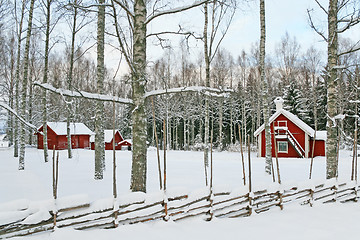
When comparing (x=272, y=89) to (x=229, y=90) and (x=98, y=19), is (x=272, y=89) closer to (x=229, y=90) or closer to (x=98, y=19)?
(x=98, y=19)

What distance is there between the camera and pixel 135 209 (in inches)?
150

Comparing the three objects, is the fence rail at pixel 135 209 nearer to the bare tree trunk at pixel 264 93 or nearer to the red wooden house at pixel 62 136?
the bare tree trunk at pixel 264 93

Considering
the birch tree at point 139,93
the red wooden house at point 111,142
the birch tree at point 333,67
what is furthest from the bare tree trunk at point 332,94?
the red wooden house at point 111,142

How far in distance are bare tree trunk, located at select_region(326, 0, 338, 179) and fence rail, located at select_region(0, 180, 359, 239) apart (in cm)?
138

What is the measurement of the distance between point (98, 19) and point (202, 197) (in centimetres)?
690

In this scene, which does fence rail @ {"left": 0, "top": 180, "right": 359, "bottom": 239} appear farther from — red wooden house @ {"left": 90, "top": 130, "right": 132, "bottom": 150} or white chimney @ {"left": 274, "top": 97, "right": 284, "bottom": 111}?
red wooden house @ {"left": 90, "top": 130, "right": 132, "bottom": 150}

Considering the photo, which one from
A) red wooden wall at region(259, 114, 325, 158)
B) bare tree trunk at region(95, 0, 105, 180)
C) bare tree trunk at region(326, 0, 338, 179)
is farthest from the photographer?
red wooden wall at region(259, 114, 325, 158)

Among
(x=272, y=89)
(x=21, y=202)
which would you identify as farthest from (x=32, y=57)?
(x=272, y=89)

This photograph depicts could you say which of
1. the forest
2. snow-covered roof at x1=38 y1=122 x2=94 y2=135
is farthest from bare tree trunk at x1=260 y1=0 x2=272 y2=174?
snow-covered roof at x1=38 y1=122 x2=94 y2=135

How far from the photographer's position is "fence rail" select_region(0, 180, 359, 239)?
126 inches

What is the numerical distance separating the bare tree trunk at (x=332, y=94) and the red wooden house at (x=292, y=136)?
11898 mm

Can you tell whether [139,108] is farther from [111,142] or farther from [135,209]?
[111,142]

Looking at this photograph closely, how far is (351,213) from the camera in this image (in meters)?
5.18

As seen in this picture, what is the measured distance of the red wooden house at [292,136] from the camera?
739 inches
